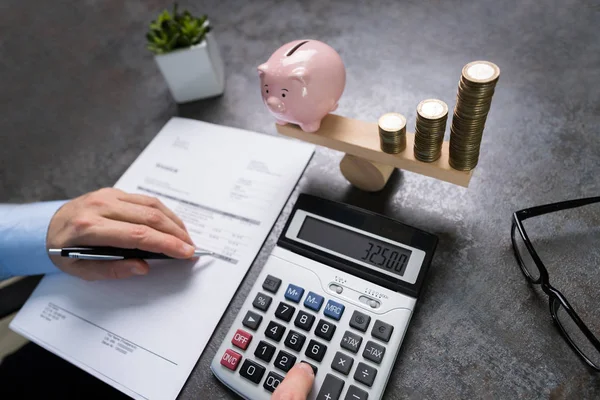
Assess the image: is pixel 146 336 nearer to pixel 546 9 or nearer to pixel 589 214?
pixel 589 214

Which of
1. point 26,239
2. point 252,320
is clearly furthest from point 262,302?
point 26,239

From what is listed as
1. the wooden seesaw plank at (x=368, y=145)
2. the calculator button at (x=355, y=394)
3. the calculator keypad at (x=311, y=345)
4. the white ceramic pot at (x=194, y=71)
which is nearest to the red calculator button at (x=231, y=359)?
the calculator keypad at (x=311, y=345)

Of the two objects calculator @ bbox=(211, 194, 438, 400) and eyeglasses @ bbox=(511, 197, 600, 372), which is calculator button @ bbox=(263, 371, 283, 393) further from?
eyeglasses @ bbox=(511, 197, 600, 372)

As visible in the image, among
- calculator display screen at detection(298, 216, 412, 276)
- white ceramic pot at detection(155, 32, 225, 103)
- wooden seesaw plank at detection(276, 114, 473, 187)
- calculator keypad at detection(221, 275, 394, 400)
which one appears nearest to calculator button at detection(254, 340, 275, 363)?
calculator keypad at detection(221, 275, 394, 400)

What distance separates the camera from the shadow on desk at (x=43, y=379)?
0.62 meters

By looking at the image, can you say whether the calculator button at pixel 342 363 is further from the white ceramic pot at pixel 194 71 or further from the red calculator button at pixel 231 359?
the white ceramic pot at pixel 194 71

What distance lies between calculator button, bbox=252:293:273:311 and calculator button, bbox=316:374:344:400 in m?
0.09

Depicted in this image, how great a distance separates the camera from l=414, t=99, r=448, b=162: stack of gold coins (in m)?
Result: 0.41

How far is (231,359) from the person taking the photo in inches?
16.7

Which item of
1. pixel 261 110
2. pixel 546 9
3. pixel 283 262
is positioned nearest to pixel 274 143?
pixel 261 110

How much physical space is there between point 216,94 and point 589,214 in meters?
0.52

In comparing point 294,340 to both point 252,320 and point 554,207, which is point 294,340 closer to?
point 252,320

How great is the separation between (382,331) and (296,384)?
0.09 metres

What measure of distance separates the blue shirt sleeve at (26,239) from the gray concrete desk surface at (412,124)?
0.06m
